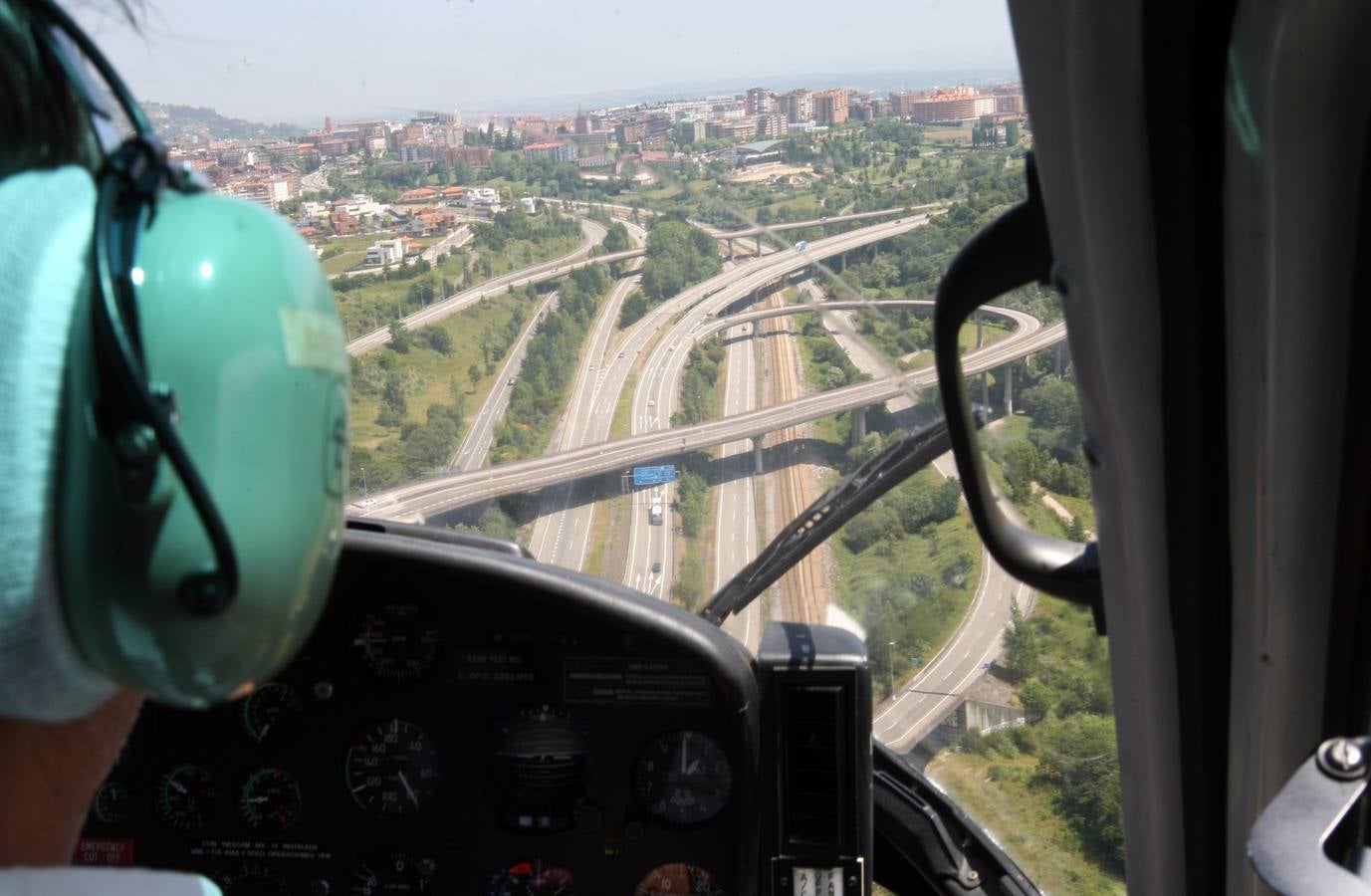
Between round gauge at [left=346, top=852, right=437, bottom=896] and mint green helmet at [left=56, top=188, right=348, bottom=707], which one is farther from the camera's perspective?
round gauge at [left=346, top=852, right=437, bottom=896]

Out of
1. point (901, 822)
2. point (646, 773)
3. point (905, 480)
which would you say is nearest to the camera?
Answer: point (905, 480)

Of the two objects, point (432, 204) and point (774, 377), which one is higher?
point (432, 204)

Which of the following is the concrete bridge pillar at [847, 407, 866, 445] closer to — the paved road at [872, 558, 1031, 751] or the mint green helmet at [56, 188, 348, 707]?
the paved road at [872, 558, 1031, 751]

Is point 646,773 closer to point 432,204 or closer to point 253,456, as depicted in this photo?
point 432,204

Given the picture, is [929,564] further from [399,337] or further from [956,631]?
[399,337]

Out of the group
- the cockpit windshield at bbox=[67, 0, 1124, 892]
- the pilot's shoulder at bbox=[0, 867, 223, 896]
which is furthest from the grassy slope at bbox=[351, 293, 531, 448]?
the pilot's shoulder at bbox=[0, 867, 223, 896]

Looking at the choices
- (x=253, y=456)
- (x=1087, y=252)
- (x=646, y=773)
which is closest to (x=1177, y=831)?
(x=1087, y=252)
